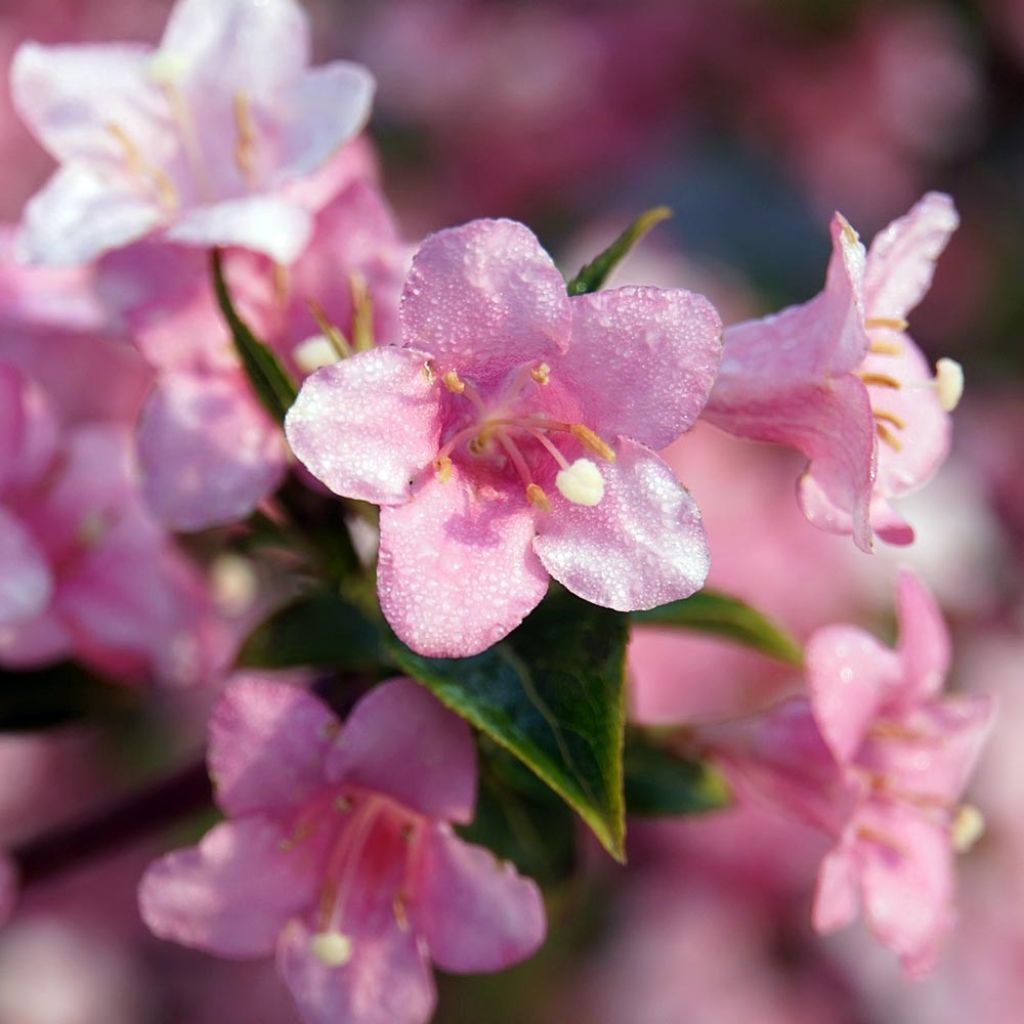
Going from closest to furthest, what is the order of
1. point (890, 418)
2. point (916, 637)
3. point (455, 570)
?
point (455, 570) → point (890, 418) → point (916, 637)

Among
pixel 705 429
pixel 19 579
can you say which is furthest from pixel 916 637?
pixel 705 429

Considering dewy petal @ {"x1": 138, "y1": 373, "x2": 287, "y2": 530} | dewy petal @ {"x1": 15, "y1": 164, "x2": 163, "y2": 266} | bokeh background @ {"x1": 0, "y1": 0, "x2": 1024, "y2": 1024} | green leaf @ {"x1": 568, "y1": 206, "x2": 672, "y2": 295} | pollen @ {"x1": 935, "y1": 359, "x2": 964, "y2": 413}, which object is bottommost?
bokeh background @ {"x1": 0, "y1": 0, "x2": 1024, "y2": 1024}

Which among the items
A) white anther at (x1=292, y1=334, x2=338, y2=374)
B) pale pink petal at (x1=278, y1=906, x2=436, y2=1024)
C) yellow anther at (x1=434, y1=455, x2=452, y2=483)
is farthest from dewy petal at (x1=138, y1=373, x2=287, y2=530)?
pale pink petal at (x1=278, y1=906, x2=436, y2=1024)

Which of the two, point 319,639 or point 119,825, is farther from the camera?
point 119,825

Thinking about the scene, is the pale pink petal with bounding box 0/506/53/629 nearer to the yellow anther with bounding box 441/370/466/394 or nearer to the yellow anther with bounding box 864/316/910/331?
the yellow anther with bounding box 441/370/466/394

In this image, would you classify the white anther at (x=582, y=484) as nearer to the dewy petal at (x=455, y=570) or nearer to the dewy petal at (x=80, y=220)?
the dewy petal at (x=455, y=570)

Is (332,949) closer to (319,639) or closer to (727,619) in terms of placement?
(319,639)

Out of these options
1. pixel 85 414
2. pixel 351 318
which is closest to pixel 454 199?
pixel 85 414

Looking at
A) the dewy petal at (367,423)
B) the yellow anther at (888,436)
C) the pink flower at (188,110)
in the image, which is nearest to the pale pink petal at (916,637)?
the yellow anther at (888,436)
